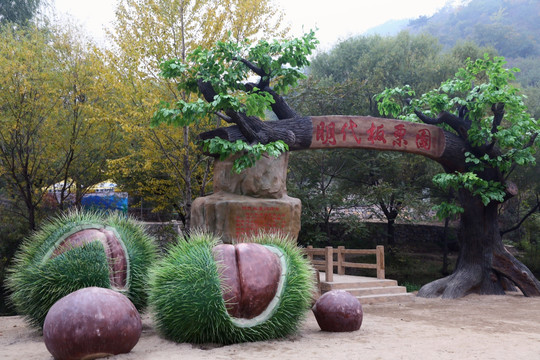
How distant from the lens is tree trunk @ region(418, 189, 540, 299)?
29.8 feet

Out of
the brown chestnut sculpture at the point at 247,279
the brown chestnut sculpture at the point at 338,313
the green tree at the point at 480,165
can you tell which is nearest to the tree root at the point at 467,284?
the green tree at the point at 480,165

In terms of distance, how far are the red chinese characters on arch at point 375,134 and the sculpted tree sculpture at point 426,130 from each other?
0.02m

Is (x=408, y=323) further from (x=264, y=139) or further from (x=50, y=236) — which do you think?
(x=50, y=236)

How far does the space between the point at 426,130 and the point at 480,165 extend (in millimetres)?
1276

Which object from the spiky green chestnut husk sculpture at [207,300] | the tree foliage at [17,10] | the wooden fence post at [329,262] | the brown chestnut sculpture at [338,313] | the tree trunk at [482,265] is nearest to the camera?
the spiky green chestnut husk sculpture at [207,300]

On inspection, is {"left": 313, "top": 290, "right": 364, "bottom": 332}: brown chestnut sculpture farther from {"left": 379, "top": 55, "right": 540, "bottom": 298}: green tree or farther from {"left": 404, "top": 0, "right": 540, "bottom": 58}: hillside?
{"left": 404, "top": 0, "right": 540, "bottom": 58}: hillside

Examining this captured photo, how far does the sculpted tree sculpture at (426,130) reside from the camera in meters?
7.12

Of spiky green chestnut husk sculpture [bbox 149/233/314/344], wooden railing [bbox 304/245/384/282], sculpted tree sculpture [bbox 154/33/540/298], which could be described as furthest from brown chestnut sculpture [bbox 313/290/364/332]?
wooden railing [bbox 304/245/384/282]

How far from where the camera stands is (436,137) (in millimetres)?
8977

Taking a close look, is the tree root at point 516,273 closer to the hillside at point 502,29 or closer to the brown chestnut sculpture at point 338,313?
the brown chestnut sculpture at point 338,313

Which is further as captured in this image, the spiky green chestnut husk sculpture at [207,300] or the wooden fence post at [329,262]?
the wooden fence post at [329,262]

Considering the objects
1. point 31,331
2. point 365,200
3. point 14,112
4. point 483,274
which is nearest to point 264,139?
point 31,331

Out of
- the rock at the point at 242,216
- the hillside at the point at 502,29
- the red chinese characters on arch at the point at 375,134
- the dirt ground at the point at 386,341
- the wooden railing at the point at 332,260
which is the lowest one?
the dirt ground at the point at 386,341

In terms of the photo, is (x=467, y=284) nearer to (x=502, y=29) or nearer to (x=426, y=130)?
(x=426, y=130)
